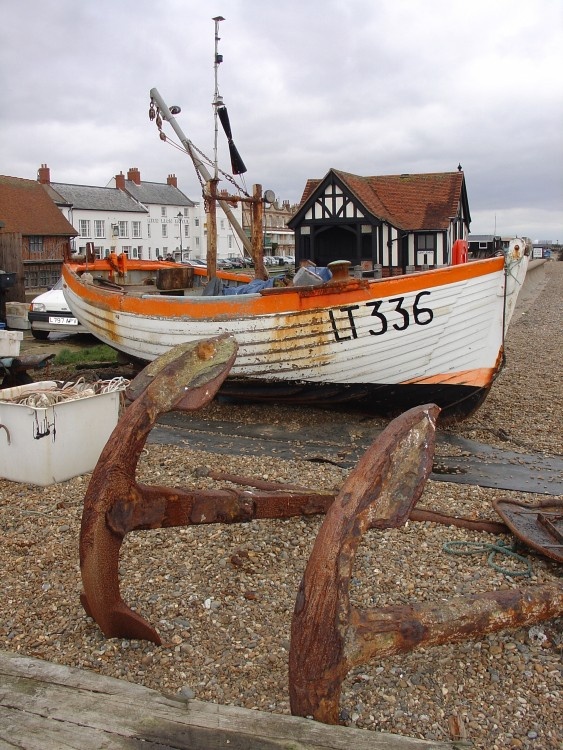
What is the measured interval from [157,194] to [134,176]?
8.39 feet

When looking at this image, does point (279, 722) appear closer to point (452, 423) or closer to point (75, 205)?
point (452, 423)

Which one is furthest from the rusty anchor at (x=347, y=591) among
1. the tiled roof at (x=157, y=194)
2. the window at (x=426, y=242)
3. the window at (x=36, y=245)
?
the tiled roof at (x=157, y=194)

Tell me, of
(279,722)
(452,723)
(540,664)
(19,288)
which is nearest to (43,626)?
(279,722)

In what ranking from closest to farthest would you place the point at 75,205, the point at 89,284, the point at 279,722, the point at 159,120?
1. the point at 279,722
2. the point at 89,284
3. the point at 159,120
4. the point at 75,205

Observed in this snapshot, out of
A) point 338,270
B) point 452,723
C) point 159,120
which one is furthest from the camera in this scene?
point 159,120

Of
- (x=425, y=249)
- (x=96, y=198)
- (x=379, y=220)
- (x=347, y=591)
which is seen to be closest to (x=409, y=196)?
(x=425, y=249)

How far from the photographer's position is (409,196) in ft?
83.3

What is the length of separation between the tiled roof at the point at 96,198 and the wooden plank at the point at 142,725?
53.9 meters

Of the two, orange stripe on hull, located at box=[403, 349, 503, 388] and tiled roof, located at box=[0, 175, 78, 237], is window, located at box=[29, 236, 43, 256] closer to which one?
tiled roof, located at box=[0, 175, 78, 237]

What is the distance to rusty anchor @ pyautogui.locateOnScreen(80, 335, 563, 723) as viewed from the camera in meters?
2.08

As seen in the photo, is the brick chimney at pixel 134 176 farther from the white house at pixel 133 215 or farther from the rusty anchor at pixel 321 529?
the rusty anchor at pixel 321 529

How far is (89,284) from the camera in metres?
9.69

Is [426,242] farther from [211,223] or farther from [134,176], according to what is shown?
[134,176]

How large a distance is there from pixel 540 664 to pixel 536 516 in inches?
65.7
